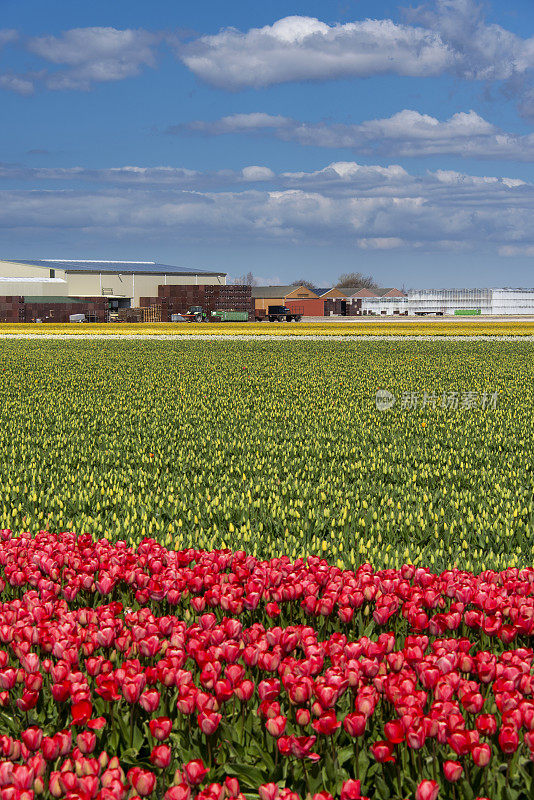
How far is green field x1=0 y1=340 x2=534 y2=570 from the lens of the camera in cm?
664

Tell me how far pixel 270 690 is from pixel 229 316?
82840mm

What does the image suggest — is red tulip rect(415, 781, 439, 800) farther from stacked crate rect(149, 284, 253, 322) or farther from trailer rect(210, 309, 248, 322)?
trailer rect(210, 309, 248, 322)

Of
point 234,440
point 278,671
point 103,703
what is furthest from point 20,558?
point 234,440

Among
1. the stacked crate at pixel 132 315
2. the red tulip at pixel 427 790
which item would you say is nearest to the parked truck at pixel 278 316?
the stacked crate at pixel 132 315

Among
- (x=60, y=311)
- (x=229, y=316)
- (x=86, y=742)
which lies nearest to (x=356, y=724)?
(x=86, y=742)

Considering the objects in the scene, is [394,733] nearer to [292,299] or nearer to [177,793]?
[177,793]

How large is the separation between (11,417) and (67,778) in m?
11.6

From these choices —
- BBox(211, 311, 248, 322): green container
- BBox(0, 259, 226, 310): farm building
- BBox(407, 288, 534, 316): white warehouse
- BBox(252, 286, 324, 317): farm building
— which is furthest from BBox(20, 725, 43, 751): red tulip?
BBox(407, 288, 534, 316): white warehouse

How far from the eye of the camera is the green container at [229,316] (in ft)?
276

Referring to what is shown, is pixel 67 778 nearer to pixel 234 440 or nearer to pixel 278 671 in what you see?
pixel 278 671

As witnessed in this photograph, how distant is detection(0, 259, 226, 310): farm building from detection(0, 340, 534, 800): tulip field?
285ft

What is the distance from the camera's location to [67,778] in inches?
101

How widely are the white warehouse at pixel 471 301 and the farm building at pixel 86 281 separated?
158ft

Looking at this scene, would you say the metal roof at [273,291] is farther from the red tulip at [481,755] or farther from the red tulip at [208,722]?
the red tulip at [481,755]
